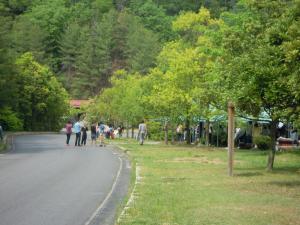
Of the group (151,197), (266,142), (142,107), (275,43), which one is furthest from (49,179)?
(142,107)

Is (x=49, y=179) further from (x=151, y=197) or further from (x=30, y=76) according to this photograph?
(x=30, y=76)

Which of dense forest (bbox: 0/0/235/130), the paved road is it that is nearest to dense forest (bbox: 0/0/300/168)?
dense forest (bbox: 0/0/235/130)

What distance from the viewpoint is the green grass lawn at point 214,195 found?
11031mm

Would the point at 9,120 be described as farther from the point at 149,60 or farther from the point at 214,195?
the point at 214,195

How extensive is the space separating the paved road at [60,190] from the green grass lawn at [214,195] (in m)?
0.72

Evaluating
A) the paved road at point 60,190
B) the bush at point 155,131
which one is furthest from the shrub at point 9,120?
the paved road at point 60,190

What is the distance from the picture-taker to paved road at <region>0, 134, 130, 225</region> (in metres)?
11.7

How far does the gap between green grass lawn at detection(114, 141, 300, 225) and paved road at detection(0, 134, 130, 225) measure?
715 mm

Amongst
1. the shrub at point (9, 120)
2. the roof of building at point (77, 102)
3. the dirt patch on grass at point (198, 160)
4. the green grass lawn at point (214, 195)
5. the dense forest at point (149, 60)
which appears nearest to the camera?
the green grass lawn at point (214, 195)

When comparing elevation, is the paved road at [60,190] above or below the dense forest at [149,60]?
below

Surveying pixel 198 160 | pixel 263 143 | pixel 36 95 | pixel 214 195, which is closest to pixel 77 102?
pixel 36 95

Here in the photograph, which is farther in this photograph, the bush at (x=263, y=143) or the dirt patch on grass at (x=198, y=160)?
the bush at (x=263, y=143)

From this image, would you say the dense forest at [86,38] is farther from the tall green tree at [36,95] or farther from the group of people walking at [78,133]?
the group of people walking at [78,133]

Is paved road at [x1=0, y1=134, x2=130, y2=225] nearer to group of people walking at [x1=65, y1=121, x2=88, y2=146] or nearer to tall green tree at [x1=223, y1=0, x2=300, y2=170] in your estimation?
tall green tree at [x1=223, y1=0, x2=300, y2=170]
